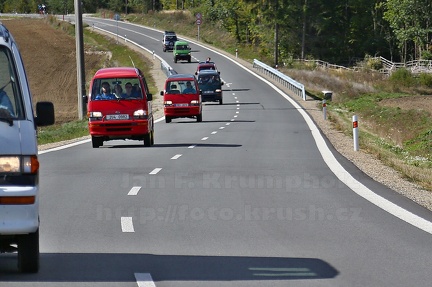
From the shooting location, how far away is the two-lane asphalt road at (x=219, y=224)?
30.5ft

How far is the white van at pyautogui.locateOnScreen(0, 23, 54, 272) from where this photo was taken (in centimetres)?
872

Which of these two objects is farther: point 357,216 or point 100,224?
point 357,216

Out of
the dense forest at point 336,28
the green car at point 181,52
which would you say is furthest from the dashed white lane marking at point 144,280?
the dense forest at point 336,28

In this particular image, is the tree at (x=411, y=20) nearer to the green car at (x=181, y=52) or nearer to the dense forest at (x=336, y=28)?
the dense forest at (x=336, y=28)

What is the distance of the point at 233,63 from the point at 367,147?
68479mm

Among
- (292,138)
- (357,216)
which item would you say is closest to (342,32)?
(292,138)

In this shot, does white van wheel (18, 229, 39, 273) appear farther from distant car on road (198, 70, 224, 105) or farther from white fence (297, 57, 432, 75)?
white fence (297, 57, 432, 75)

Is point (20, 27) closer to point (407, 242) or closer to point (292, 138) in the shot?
point (292, 138)

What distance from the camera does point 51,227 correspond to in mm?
12266

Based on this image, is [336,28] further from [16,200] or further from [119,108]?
[16,200]

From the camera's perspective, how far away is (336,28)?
4707 inches

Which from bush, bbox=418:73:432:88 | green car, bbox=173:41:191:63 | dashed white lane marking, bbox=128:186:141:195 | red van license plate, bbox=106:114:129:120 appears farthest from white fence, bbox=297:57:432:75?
dashed white lane marking, bbox=128:186:141:195

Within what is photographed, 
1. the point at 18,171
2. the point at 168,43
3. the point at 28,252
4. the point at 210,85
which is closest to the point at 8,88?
the point at 18,171

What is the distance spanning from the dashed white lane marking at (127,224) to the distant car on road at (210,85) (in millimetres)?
46045
